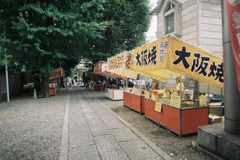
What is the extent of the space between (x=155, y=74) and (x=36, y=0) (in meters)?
12.0

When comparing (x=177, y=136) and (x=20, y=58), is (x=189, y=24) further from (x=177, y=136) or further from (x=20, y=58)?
(x=20, y=58)

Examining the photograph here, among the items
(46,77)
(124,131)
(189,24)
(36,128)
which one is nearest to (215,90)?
(189,24)

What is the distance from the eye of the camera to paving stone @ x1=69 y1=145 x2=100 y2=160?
360cm

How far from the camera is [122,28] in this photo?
761 inches

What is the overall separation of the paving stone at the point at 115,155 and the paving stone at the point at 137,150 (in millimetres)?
137

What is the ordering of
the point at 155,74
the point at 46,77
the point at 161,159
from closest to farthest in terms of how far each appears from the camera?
the point at 161,159 → the point at 155,74 → the point at 46,77

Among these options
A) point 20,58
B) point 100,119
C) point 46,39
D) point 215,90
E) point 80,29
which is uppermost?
point 80,29

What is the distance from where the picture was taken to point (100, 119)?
22.8 ft

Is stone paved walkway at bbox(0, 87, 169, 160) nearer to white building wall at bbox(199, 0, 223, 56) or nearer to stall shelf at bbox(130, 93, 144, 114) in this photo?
stall shelf at bbox(130, 93, 144, 114)

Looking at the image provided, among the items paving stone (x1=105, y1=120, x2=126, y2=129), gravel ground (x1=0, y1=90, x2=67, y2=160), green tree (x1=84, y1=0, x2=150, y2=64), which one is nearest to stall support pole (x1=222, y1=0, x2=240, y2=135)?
paving stone (x1=105, y1=120, x2=126, y2=129)

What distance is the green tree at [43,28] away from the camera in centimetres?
1149

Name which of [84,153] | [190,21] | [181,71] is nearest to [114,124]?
[84,153]

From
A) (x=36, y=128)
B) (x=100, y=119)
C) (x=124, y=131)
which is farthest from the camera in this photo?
(x=100, y=119)

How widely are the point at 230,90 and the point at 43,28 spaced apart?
41.8 feet
